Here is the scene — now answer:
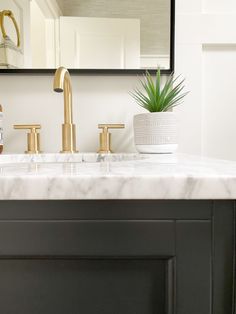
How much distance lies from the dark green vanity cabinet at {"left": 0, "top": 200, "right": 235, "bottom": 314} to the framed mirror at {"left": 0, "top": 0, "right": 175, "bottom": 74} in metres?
0.62

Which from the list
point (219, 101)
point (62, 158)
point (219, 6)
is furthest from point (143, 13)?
point (62, 158)

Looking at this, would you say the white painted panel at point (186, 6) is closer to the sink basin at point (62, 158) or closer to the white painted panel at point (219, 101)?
the white painted panel at point (219, 101)

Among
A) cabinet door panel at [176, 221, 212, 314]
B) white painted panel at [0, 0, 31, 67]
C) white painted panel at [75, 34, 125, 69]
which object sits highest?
white painted panel at [0, 0, 31, 67]

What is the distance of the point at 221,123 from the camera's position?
0.90 meters

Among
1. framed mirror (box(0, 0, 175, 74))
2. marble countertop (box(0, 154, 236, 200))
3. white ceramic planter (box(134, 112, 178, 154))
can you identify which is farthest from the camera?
framed mirror (box(0, 0, 175, 74))

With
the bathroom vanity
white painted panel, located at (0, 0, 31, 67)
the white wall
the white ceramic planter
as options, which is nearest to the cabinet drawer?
the bathroom vanity

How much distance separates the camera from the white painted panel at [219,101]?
0.89 meters

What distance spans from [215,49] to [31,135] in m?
0.61

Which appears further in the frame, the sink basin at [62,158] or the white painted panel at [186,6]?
the white painted panel at [186,6]

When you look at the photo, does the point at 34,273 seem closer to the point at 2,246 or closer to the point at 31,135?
the point at 2,246

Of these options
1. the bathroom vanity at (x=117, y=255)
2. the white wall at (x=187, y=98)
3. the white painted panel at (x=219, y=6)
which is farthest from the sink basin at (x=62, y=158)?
the white painted panel at (x=219, y=6)

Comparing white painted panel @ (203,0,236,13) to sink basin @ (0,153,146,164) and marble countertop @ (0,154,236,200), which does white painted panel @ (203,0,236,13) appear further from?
marble countertop @ (0,154,236,200)

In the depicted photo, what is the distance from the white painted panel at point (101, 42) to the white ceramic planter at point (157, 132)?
0.85 ft

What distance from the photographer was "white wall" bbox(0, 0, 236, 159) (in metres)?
0.87
